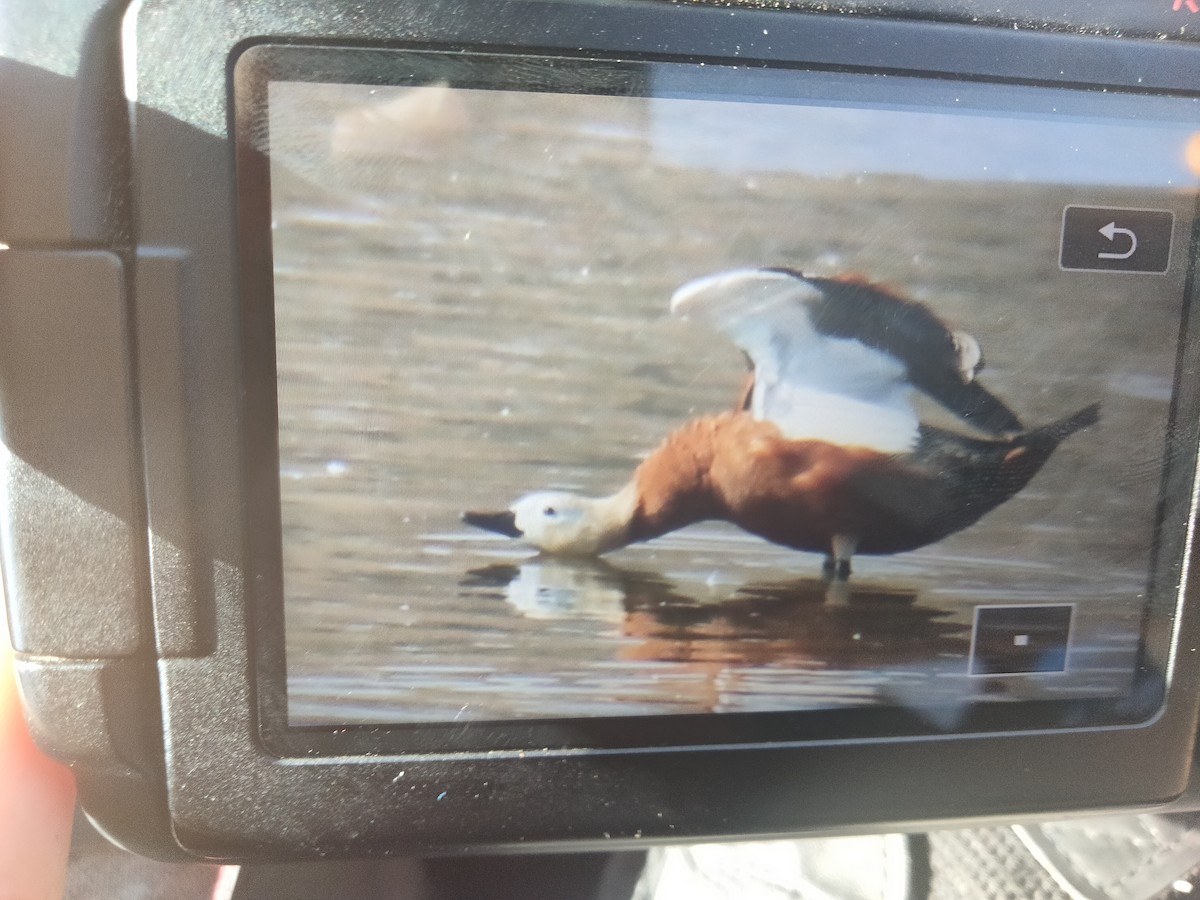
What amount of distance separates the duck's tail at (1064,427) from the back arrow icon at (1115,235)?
2.9 inches

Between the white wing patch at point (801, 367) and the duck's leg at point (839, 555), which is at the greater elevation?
the white wing patch at point (801, 367)

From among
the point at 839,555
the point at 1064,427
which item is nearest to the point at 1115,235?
the point at 1064,427

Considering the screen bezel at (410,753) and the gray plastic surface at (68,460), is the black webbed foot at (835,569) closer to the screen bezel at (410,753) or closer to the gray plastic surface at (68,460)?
the screen bezel at (410,753)

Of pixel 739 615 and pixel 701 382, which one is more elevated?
pixel 701 382

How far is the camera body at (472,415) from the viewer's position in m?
0.36

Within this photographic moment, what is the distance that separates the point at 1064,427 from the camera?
420 millimetres

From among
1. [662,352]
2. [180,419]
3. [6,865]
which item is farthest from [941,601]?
[6,865]

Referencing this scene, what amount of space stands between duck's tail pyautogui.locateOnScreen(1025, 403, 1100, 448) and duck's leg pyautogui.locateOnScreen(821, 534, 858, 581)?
103mm

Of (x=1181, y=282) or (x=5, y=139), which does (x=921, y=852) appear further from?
(x=5, y=139)

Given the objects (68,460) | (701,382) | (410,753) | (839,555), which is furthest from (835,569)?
(68,460)

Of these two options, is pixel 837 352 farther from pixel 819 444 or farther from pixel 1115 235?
pixel 1115 235

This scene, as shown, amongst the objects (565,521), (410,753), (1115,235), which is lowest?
(410,753)

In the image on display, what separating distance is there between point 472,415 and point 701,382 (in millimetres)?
108

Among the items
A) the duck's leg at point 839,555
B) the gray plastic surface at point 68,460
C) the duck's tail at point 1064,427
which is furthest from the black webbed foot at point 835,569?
the gray plastic surface at point 68,460
